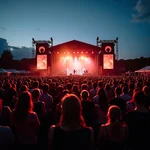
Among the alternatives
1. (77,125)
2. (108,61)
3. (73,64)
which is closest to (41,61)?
(73,64)

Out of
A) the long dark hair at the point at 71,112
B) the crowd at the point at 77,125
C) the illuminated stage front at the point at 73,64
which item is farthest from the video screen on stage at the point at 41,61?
the long dark hair at the point at 71,112

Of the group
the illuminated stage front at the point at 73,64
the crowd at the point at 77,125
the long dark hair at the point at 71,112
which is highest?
the illuminated stage front at the point at 73,64

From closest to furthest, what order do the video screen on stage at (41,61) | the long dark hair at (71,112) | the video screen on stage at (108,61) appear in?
1. the long dark hair at (71,112)
2. the video screen on stage at (108,61)
3. the video screen on stage at (41,61)

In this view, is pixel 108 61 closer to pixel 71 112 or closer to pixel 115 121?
pixel 115 121

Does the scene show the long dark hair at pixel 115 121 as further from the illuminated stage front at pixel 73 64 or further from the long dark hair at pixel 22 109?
the illuminated stage front at pixel 73 64

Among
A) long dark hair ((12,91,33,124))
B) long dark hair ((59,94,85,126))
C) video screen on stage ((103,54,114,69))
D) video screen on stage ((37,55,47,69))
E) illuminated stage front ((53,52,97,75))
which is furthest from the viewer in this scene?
illuminated stage front ((53,52,97,75))

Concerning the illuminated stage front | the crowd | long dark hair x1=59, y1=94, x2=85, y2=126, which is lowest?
the crowd

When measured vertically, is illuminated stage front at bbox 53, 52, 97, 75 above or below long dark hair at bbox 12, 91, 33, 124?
above

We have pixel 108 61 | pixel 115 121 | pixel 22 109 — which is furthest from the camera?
pixel 108 61

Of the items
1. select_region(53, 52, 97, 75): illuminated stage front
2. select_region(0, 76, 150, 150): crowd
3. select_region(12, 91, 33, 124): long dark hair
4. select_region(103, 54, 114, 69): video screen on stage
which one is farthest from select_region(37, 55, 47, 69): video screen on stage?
select_region(12, 91, 33, 124): long dark hair

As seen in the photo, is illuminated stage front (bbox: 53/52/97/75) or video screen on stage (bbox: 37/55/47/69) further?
illuminated stage front (bbox: 53/52/97/75)

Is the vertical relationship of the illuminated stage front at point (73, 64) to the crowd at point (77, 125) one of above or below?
above

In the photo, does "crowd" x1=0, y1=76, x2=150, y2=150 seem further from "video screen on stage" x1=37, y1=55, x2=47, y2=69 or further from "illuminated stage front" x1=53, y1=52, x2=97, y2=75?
"illuminated stage front" x1=53, y1=52, x2=97, y2=75

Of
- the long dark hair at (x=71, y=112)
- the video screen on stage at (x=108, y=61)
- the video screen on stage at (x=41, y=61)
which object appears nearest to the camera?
the long dark hair at (x=71, y=112)
